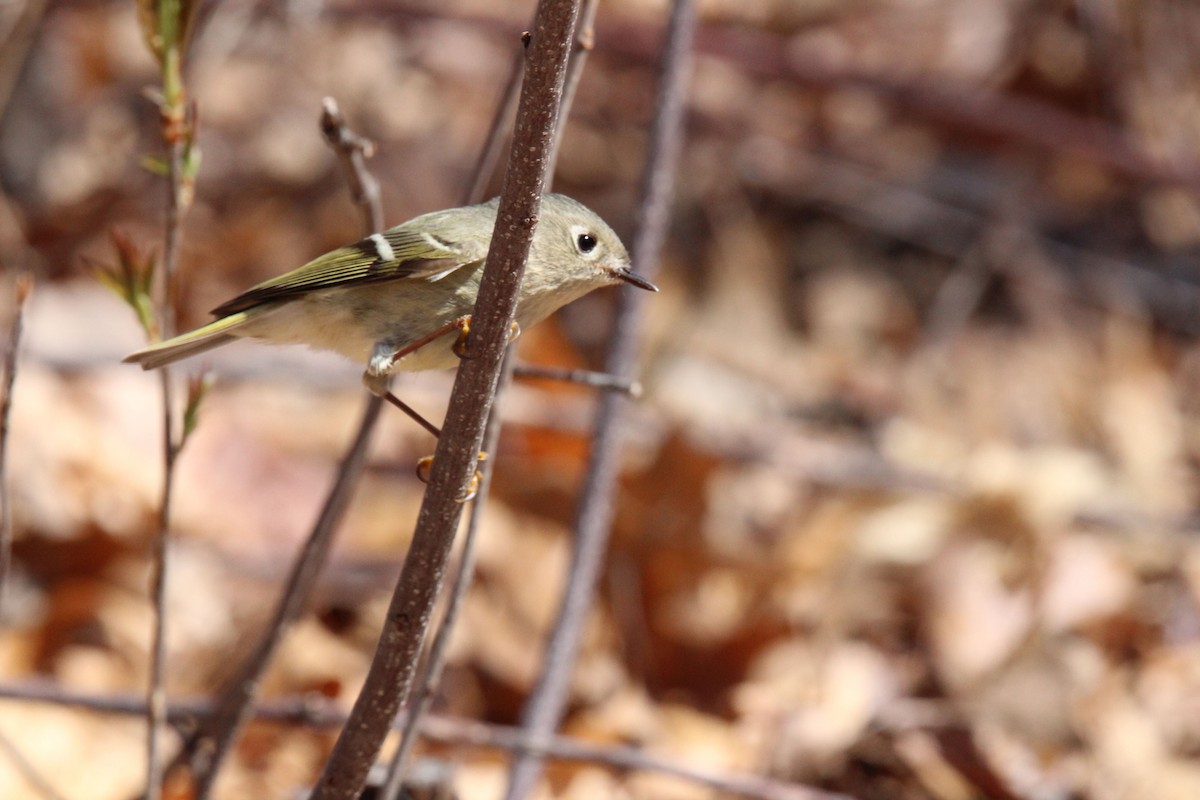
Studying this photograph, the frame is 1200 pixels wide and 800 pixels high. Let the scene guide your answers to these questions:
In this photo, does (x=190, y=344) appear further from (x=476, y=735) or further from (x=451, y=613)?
(x=476, y=735)

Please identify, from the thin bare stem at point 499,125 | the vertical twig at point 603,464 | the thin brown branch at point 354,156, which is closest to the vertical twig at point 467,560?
the thin bare stem at point 499,125

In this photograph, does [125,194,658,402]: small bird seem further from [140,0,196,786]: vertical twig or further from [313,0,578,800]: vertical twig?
[313,0,578,800]: vertical twig

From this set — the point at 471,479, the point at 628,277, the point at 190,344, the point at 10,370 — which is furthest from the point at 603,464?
the point at 10,370

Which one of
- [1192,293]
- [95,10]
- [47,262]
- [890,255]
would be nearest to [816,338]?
[890,255]

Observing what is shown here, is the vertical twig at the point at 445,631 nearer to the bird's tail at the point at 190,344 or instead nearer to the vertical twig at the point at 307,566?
the vertical twig at the point at 307,566

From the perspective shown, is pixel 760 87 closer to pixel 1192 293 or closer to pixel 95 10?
pixel 1192 293
